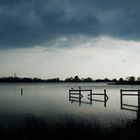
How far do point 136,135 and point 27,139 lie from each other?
5.06 m

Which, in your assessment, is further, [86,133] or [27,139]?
[86,133]

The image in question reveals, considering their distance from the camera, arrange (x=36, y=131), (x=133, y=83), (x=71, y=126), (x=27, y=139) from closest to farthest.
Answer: (x=27, y=139), (x=36, y=131), (x=71, y=126), (x=133, y=83)

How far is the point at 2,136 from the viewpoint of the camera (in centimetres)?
1360

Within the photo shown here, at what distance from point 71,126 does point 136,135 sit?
12.3 feet

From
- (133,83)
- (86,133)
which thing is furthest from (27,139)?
(133,83)

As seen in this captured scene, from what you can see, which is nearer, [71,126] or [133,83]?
[71,126]

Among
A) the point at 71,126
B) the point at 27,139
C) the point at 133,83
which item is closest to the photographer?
the point at 27,139

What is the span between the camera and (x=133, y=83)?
189m

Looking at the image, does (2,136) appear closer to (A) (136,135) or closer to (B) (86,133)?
(B) (86,133)

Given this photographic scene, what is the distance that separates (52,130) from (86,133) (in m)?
1.76

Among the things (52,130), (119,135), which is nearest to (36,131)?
(52,130)

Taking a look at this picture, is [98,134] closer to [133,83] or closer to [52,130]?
[52,130]

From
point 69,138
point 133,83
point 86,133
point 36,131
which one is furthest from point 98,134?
point 133,83

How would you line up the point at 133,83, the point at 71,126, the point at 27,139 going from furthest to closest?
1. the point at 133,83
2. the point at 71,126
3. the point at 27,139
